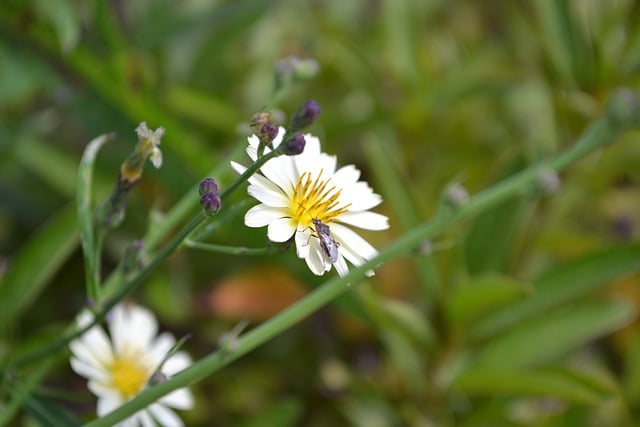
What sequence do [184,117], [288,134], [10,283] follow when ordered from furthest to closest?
[184,117] < [10,283] < [288,134]

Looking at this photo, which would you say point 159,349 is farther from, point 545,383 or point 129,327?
point 545,383

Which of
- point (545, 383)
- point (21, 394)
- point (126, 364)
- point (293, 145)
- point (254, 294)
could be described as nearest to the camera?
point (293, 145)

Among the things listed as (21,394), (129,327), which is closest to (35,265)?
(129,327)

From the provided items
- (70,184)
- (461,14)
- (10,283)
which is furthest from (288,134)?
(461,14)

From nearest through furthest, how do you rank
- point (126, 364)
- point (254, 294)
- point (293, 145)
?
point (293, 145) < point (126, 364) < point (254, 294)

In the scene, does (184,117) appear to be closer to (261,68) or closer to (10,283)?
(261,68)

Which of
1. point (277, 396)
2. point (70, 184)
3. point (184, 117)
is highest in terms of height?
point (184, 117)

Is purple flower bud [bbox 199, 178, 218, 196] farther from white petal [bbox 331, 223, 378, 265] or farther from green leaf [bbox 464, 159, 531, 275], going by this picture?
green leaf [bbox 464, 159, 531, 275]
